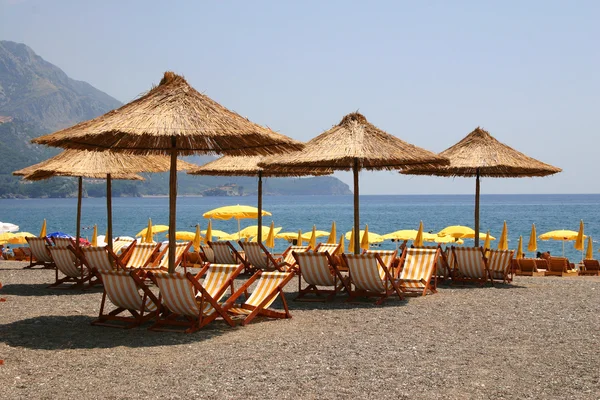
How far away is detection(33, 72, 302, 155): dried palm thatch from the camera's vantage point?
6.96 meters

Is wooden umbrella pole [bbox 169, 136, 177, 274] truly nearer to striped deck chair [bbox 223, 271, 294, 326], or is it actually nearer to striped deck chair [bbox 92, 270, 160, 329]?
striped deck chair [bbox 92, 270, 160, 329]

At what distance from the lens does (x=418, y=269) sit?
10258 mm

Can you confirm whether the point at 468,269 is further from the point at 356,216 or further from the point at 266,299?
the point at 266,299

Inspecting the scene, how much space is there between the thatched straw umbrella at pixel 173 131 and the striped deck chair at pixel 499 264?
4786mm

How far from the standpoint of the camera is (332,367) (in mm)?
5352

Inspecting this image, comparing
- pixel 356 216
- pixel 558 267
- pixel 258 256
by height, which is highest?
pixel 356 216

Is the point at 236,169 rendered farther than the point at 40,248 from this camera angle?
No

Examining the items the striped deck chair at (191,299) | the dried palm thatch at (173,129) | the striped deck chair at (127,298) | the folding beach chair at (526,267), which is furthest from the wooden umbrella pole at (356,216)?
the folding beach chair at (526,267)

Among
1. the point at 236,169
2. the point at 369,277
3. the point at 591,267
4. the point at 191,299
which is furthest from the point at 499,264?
the point at 191,299

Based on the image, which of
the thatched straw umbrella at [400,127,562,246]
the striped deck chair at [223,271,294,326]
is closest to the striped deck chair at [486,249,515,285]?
the thatched straw umbrella at [400,127,562,246]

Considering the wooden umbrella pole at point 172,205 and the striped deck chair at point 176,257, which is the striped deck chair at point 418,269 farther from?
the wooden umbrella pole at point 172,205

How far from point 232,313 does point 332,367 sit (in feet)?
8.31

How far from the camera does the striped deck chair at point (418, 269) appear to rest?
10031 millimetres

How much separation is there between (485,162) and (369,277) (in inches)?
140
